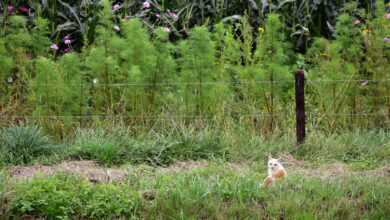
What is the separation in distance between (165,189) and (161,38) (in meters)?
3.20

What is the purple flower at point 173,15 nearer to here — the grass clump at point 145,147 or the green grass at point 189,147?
the green grass at point 189,147

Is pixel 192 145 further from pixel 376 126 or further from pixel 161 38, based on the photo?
pixel 376 126

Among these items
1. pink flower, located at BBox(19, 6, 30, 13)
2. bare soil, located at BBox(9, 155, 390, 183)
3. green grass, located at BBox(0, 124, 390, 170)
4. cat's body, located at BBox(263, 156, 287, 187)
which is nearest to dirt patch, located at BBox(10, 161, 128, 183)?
bare soil, located at BBox(9, 155, 390, 183)

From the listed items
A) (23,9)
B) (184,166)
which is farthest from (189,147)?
(23,9)

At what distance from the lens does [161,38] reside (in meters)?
9.65

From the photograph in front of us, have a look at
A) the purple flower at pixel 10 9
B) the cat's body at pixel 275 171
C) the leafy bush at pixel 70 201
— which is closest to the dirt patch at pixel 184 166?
the cat's body at pixel 275 171

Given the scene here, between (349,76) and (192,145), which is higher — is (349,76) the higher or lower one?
the higher one

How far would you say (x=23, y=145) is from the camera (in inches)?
325

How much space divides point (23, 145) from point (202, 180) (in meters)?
2.26

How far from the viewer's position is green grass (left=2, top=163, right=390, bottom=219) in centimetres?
661

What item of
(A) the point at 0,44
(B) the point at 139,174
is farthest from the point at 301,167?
(A) the point at 0,44

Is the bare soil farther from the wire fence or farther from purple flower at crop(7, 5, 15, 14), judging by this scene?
purple flower at crop(7, 5, 15, 14)

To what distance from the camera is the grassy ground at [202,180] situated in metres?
6.64

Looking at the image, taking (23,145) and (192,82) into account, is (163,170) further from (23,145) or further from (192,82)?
(192,82)
